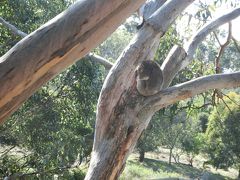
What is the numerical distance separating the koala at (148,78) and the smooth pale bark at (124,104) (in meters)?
0.06

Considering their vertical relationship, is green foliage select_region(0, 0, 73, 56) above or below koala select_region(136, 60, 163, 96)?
above

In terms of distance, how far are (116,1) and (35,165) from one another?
19.7 ft

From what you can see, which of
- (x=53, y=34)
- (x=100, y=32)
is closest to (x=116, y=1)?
(x=100, y=32)

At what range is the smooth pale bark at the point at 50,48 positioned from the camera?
1346 millimetres

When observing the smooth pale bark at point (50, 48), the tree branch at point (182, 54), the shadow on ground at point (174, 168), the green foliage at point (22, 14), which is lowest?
the smooth pale bark at point (50, 48)

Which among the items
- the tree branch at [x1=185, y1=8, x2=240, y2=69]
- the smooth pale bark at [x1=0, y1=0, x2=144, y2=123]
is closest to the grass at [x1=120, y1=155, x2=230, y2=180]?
the tree branch at [x1=185, y1=8, x2=240, y2=69]

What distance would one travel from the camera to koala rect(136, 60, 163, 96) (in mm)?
3531

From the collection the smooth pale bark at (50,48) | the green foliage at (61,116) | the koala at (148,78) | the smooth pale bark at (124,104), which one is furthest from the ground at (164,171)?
the smooth pale bark at (50,48)

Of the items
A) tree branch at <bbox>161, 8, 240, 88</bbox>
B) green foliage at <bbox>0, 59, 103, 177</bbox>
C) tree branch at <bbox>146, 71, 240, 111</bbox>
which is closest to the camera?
tree branch at <bbox>146, 71, 240, 111</bbox>

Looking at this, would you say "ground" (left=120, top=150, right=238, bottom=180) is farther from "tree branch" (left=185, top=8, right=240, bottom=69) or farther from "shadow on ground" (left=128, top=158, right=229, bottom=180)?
"tree branch" (left=185, top=8, right=240, bottom=69)

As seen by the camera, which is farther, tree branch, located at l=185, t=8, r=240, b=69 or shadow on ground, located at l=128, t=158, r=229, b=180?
shadow on ground, located at l=128, t=158, r=229, b=180

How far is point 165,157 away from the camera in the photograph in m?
23.3

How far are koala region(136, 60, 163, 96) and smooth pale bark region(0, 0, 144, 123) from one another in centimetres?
193

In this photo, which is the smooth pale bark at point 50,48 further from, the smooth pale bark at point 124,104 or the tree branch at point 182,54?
the tree branch at point 182,54
